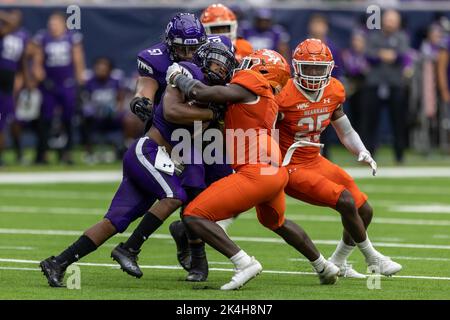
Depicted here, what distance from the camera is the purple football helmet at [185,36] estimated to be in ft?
28.7

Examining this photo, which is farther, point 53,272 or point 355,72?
point 355,72

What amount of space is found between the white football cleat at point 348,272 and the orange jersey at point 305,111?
81cm

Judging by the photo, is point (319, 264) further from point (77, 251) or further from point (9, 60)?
point (9, 60)

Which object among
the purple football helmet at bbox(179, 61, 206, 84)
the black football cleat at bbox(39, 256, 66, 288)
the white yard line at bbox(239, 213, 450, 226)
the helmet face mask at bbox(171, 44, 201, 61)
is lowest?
the white yard line at bbox(239, 213, 450, 226)

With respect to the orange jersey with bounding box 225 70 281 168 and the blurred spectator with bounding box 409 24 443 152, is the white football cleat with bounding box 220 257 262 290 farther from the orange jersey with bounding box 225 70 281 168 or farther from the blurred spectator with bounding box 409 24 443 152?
the blurred spectator with bounding box 409 24 443 152

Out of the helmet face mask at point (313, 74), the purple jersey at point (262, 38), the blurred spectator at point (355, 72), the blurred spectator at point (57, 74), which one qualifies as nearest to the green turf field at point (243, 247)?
the helmet face mask at point (313, 74)

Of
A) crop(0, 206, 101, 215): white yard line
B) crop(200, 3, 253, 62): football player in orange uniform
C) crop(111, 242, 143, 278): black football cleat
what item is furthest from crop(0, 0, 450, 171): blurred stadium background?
crop(111, 242, 143, 278): black football cleat

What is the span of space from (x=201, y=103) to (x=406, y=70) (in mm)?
12593

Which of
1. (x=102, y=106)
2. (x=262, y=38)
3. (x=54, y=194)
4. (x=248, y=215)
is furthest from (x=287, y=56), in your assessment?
(x=248, y=215)

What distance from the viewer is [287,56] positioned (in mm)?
19578

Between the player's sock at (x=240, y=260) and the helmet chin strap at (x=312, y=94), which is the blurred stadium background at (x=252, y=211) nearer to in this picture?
the player's sock at (x=240, y=260)

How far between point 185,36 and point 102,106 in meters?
11.9

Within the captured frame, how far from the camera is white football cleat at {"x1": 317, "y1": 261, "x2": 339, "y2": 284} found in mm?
8453

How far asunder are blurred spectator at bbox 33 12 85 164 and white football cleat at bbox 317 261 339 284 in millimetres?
11099
